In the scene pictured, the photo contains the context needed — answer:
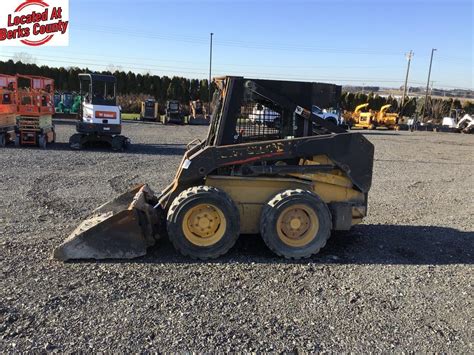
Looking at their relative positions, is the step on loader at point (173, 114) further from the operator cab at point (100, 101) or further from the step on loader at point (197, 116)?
the operator cab at point (100, 101)

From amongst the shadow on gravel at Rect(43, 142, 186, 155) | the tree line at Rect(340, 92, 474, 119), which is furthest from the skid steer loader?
the tree line at Rect(340, 92, 474, 119)

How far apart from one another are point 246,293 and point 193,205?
126 cm

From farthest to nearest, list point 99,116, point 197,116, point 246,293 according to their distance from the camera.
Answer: point 197,116
point 99,116
point 246,293

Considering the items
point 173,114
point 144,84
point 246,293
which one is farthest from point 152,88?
point 246,293

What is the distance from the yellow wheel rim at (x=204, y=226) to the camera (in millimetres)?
5258

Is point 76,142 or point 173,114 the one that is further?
point 173,114

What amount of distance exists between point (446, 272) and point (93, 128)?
12649mm

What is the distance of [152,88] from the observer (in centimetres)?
3928

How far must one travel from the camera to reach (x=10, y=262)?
497 cm

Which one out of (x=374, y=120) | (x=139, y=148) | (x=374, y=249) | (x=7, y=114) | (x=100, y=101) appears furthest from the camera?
(x=374, y=120)

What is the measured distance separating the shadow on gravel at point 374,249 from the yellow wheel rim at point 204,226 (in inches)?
9.7

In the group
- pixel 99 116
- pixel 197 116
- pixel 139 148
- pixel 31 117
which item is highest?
pixel 99 116

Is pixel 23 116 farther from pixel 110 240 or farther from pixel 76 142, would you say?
pixel 110 240

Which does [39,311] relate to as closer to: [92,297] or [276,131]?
[92,297]
